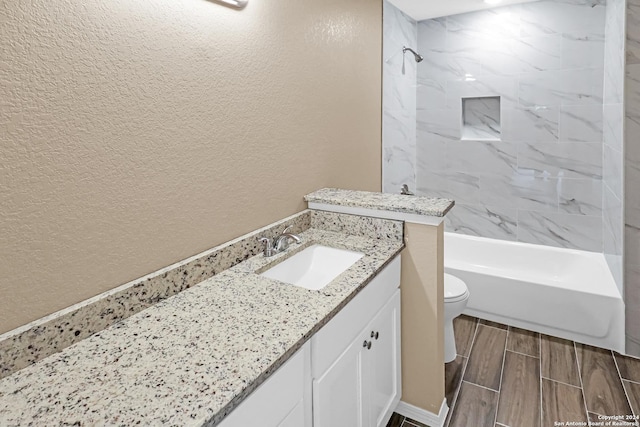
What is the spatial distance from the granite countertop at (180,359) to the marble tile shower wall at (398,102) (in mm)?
1803

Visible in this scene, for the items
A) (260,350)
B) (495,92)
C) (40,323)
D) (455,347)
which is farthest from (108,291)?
(495,92)

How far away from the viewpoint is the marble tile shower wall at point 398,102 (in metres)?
2.91

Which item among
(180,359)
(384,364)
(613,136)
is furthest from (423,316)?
(613,136)

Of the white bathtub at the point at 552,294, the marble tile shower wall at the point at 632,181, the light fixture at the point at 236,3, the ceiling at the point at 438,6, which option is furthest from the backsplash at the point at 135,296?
the ceiling at the point at 438,6

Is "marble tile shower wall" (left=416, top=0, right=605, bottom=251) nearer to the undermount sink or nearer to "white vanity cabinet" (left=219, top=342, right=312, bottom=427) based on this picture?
the undermount sink

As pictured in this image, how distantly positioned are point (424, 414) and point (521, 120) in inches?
96.8

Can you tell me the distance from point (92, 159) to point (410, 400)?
1.66 m

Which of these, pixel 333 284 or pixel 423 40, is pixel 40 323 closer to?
pixel 333 284

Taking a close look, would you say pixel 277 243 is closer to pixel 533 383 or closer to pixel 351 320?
pixel 351 320

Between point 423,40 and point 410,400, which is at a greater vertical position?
point 423,40

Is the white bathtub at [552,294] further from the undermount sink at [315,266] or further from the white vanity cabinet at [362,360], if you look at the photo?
the undermount sink at [315,266]

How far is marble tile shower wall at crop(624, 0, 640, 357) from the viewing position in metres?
2.21

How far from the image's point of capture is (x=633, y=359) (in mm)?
2305

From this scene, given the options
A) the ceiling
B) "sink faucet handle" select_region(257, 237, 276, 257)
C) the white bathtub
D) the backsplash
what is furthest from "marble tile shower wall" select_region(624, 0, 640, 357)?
"sink faucet handle" select_region(257, 237, 276, 257)
